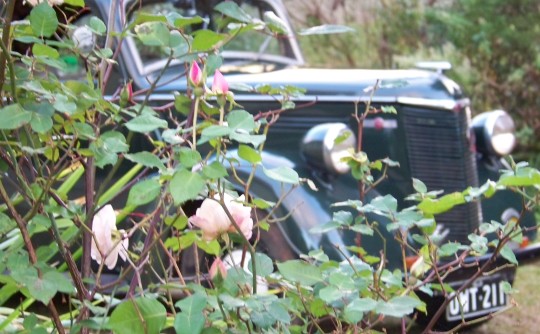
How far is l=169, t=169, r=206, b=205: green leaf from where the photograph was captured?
1118mm

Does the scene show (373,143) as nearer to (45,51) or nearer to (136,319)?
(45,51)

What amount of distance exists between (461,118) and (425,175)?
1.08 ft

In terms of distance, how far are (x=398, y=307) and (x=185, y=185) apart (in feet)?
1.08

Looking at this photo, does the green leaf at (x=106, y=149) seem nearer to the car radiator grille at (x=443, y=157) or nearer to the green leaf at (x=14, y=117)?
the green leaf at (x=14, y=117)

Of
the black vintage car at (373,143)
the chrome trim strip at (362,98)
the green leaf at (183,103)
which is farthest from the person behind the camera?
the chrome trim strip at (362,98)

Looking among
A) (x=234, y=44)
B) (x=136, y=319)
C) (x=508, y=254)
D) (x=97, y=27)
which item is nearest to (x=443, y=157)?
(x=234, y=44)

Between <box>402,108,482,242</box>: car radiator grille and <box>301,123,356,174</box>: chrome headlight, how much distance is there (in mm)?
328

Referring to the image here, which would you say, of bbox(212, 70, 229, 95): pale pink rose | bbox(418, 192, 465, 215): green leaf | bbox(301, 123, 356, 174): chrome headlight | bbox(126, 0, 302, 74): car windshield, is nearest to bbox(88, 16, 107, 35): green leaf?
bbox(212, 70, 229, 95): pale pink rose

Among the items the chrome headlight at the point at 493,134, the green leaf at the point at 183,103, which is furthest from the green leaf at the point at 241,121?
the chrome headlight at the point at 493,134

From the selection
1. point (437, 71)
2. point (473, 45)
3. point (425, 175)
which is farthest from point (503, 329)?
point (473, 45)

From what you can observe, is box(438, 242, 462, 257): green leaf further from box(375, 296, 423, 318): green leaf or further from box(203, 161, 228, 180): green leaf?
box(203, 161, 228, 180): green leaf

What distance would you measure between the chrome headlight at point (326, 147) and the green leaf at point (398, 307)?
2.26 metres

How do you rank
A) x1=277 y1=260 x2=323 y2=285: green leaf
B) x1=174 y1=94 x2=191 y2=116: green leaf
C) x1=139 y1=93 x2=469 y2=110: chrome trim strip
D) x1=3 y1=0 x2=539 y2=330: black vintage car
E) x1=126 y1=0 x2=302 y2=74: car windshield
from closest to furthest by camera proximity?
x1=277 y1=260 x2=323 y2=285: green leaf
x1=174 y1=94 x2=191 y2=116: green leaf
x1=3 y1=0 x2=539 y2=330: black vintage car
x1=139 y1=93 x2=469 y2=110: chrome trim strip
x1=126 y1=0 x2=302 y2=74: car windshield

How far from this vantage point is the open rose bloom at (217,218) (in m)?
1.28
